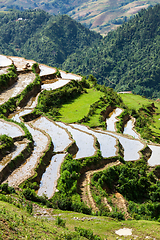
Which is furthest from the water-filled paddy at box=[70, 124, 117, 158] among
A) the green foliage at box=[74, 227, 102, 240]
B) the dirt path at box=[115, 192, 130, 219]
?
the green foliage at box=[74, 227, 102, 240]

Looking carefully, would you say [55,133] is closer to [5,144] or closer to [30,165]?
[5,144]

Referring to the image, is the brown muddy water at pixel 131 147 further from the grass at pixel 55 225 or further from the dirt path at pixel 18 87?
the dirt path at pixel 18 87

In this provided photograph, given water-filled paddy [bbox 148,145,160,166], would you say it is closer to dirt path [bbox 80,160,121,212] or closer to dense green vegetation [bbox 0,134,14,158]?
dirt path [bbox 80,160,121,212]

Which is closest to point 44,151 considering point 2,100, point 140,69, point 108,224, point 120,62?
point 108,224

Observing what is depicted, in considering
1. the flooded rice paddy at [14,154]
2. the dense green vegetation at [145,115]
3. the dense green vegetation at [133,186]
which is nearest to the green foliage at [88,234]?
the dense green vegetation at [133,186]

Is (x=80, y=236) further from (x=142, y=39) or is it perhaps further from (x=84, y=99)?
(x=142, y=39)

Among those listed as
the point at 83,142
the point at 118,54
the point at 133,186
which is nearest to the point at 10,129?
the point at 83,142
